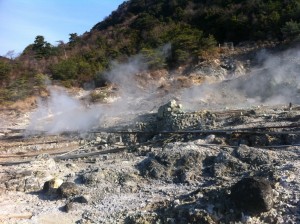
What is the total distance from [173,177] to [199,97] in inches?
319

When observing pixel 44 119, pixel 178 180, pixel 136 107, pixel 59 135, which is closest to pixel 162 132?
pixel 178 180

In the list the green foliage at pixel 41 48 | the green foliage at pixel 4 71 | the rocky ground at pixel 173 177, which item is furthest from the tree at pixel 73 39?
the rocky ground at pixel 173 177

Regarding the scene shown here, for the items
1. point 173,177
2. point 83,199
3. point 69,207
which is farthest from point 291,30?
point 69,207

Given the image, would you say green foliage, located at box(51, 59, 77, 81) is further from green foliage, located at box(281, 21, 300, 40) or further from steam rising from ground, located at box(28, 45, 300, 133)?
green foliage, located at box(281, 21, 300, 40)

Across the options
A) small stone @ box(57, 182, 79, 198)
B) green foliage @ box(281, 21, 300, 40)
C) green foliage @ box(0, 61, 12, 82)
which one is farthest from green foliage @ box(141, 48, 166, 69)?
small stone @ box(57, 182, 79, 198)

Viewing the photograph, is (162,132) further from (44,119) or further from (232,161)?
(44,119)

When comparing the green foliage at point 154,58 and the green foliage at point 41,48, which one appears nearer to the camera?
the green foliage at point 154,58

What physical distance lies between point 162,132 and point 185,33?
1251 cm

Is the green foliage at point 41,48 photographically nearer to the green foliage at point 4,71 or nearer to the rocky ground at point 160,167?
the green foliage at point 4,71

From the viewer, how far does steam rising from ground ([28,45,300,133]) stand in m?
13.8

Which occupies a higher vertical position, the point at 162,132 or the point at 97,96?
the point at 97,96

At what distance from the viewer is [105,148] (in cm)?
998

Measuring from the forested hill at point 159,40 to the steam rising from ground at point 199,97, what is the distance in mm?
1664

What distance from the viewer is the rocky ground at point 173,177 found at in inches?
221
